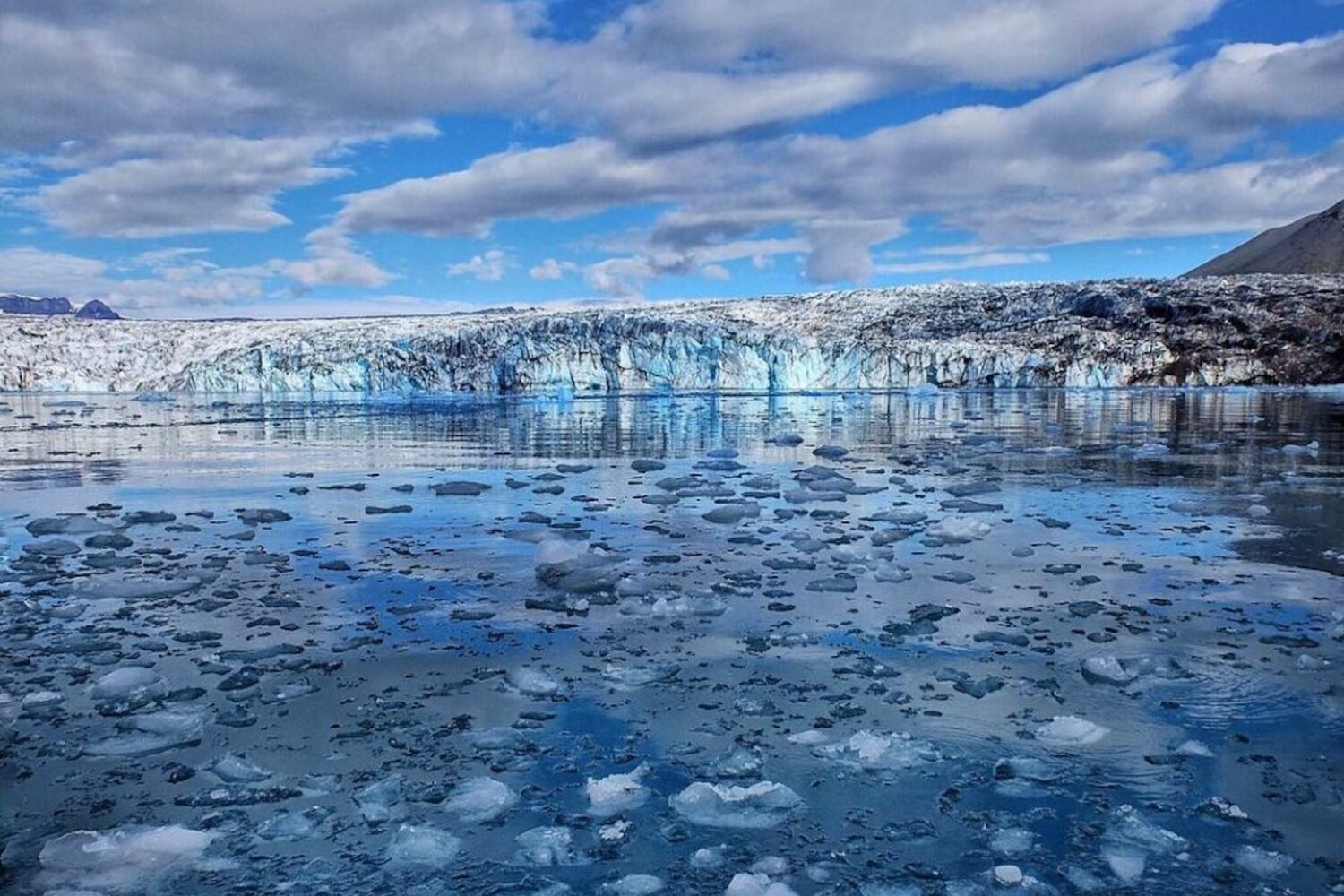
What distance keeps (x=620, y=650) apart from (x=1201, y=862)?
2.48 meters

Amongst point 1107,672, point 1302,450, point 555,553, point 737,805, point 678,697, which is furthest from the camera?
point 1302,450

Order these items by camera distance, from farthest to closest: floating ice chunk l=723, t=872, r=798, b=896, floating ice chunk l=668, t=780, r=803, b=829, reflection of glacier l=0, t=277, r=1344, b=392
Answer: reflection of glacier l=0, t=277, r=1344, b=392 → floating ice chunk l=668, t=780, r=803, b=829 → floating ice chunk l=723, t=872, r=798, b=896

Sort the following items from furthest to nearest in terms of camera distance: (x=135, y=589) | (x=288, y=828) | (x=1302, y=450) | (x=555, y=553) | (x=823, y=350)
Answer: (x=823, y=350) < (x=1302, y=450) < (x=555, y=553) < (x=135, y=589) < (x=288, y=828)

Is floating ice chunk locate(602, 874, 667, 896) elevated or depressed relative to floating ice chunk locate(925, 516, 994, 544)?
depressed

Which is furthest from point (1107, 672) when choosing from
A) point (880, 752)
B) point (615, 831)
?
point (615, 831)

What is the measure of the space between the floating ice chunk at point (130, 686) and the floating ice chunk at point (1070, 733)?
11.4 ft

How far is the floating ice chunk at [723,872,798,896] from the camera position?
2.31 metres

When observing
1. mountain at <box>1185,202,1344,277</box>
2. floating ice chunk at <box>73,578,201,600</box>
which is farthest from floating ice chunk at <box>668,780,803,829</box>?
mountain at <box>1185,202,1344,277</box>

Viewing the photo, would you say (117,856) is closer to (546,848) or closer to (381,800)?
(381,800)

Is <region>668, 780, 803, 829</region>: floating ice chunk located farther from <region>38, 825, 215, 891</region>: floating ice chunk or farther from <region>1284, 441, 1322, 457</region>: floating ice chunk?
<region>1284, 441, 1322, 457</region>: floating ice chunk

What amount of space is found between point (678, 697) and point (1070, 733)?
1.49 metres

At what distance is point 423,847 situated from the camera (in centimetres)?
254

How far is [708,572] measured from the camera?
18.8ft

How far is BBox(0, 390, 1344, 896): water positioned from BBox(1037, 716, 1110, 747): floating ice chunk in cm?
1
